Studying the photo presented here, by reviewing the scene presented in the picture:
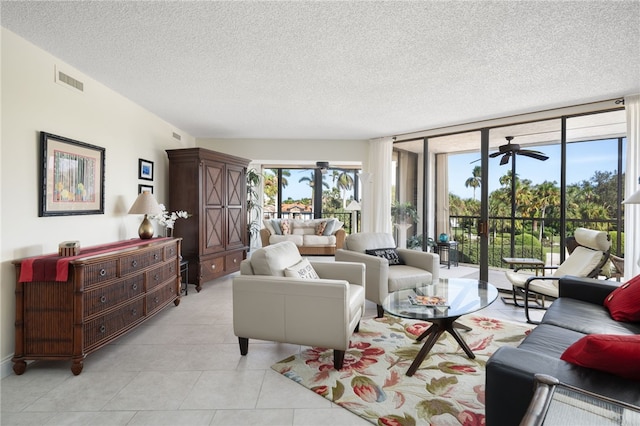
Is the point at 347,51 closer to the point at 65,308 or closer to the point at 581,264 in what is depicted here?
the point at 65,308

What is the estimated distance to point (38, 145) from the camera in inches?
95.3

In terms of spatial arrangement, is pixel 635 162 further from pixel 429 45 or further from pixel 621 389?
pixel 621 389

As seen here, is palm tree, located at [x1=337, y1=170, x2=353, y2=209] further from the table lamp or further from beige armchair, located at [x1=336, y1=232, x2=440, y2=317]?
the table lamp

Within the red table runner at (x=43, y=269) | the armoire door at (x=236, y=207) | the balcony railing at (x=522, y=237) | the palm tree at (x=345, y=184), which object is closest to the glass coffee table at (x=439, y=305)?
the balcony railing at (x=522, y=237)

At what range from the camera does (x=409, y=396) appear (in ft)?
6.29

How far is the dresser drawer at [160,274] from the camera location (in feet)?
9.84

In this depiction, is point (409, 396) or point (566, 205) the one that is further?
point (566, 205)

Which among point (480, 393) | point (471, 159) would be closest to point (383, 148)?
point (471, 159)

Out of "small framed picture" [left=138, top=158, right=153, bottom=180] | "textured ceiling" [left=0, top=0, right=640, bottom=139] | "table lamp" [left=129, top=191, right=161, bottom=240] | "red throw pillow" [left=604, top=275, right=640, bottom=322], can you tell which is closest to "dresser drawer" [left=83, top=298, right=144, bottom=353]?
"table lamp" [left=129, top=191, right=161, bottom=240]

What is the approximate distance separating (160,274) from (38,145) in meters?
1.54

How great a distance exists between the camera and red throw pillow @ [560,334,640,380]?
113cm

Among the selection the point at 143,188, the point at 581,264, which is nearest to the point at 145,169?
the point at 143,188

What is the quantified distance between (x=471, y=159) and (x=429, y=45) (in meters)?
2.91

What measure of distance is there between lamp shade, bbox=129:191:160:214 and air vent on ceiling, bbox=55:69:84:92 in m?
1.20
